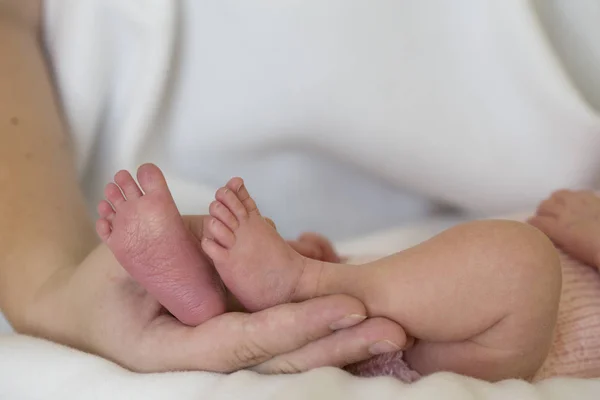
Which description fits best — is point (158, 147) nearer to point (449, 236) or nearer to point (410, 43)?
point (410, 43)

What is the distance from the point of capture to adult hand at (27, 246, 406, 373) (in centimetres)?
55

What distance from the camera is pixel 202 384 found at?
1.75 feet

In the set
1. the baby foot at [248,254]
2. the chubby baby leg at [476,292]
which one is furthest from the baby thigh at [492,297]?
the baby foot at [248,254]

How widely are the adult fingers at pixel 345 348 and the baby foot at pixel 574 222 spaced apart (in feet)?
0.99

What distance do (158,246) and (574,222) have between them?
0.50 m

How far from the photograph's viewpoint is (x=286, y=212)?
1.01 m

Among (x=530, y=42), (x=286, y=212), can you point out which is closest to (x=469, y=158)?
(x=530, y=42)

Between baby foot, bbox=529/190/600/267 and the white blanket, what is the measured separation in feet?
0.80

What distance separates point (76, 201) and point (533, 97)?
62 cm

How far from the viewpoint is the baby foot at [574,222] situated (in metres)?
0.73

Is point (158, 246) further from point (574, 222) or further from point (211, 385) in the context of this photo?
point (574, 222)

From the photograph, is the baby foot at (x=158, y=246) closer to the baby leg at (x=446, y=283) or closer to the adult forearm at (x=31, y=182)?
the baby leg at (x=446, y=283)

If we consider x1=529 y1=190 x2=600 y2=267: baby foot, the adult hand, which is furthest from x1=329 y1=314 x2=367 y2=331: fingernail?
x1=529 y1=190 x2=600 y2=267: baby foot

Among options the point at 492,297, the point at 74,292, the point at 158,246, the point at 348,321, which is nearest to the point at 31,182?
the point at 74,292
